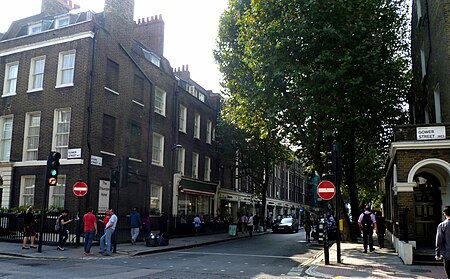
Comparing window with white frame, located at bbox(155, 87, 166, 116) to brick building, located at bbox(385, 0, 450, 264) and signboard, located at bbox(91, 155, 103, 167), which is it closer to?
signboard, located at bbox(91, 155, 103, 167)

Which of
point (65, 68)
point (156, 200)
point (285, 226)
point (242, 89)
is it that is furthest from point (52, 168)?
point (285, 226)

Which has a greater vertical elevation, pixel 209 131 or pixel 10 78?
pixel 10 78

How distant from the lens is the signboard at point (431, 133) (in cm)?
1484

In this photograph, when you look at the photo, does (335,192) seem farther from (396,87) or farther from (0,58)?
(0,58)

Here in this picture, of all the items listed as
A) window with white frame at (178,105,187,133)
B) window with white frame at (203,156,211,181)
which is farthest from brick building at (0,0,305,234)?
window with white frame at (203,156,211,181)

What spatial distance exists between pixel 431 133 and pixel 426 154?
0.77 metres

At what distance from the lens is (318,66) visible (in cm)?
2008

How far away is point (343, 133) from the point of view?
21875 millimetres

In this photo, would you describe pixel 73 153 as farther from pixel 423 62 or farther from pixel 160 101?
pixel 423 62

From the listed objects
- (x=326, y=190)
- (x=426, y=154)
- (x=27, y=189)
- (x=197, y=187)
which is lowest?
(x=326, y=190)

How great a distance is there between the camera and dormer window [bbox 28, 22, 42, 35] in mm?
23531

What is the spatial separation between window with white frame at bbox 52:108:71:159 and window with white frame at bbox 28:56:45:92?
2389mm

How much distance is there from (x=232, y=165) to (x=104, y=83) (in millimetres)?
18167

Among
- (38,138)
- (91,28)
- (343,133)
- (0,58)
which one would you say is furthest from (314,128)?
(0,58)
